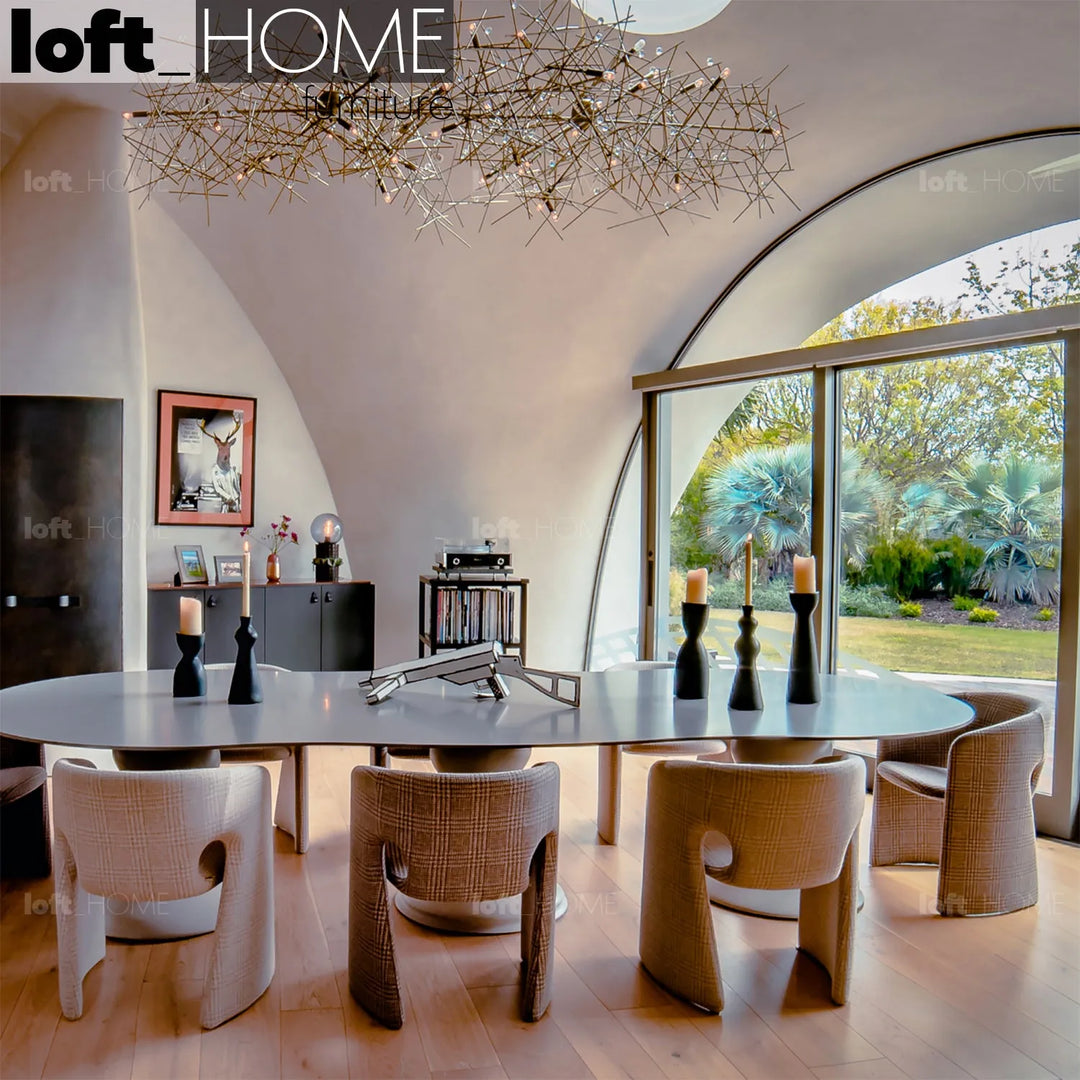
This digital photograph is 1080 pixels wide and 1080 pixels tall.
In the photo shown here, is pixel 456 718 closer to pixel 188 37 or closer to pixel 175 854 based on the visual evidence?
pixel 175 854

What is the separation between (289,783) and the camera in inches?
147

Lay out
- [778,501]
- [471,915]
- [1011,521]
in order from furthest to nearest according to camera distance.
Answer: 1. [778,501]
2. [1011,521]
3. [471,915]

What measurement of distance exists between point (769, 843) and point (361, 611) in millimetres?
3982

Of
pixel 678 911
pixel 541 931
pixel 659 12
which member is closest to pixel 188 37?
pixel 659 12

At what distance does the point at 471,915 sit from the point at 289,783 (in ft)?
3.78

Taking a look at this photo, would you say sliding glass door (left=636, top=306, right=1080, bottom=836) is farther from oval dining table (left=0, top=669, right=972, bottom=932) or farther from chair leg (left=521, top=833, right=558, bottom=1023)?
chair leg (left=521, top=833, right=558, bottom=1023)

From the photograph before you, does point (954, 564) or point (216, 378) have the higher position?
point (216, 378)

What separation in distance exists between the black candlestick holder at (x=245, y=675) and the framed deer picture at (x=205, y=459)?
9.42 feet

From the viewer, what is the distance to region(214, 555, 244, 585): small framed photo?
541 centimetres

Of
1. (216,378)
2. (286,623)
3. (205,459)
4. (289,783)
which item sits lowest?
(289,783)

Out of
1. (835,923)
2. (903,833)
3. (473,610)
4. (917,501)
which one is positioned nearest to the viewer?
(835,923)

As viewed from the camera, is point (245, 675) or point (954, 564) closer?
point (245, 675)

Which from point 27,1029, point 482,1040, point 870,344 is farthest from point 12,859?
point 870,344

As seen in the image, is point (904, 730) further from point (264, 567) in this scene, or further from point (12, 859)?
point (264, 567)
